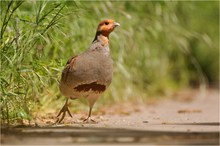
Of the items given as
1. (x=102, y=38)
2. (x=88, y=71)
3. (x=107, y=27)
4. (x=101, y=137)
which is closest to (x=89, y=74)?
(x=88, y=71)

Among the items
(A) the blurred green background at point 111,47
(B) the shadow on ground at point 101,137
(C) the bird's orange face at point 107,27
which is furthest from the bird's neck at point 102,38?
(B) the shadow on ground at point 101,137

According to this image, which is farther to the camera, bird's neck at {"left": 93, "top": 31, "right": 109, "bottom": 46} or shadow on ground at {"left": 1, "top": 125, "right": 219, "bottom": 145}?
bird's neck at {"left": 93, "top": 31, "right": 109, "bottom": 46}

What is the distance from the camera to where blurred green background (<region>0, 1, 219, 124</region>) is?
6.13 m

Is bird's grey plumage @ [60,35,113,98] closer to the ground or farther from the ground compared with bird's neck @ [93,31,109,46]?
closer to the ground

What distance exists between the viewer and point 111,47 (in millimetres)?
9117

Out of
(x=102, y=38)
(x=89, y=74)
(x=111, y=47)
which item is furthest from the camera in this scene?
(x=111, y=47)

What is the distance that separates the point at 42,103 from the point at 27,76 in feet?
4.18

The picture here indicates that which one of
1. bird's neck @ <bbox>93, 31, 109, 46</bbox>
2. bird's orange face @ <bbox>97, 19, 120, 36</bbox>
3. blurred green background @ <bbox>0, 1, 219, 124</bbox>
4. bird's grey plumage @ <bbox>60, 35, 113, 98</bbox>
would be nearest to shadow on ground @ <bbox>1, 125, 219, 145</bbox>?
blurred green background @ <bbox>0, 1, 219, 124</bbox>

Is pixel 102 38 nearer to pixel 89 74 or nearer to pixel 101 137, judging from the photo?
pixel 89 74

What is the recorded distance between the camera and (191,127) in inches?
225

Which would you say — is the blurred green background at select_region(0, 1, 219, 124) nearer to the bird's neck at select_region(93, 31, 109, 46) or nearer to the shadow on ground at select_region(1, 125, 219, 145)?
the bird's neck at select_region(93, 31, 109, 46)

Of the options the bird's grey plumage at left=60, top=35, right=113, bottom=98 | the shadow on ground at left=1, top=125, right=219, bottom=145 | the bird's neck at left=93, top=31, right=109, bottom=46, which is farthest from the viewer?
the bird's neck at left=93, top=31, right=109, bottom=46

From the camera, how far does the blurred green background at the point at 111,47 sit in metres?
6.13

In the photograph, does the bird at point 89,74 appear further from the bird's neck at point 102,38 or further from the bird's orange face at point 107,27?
the bird's orange face at point 107,27
